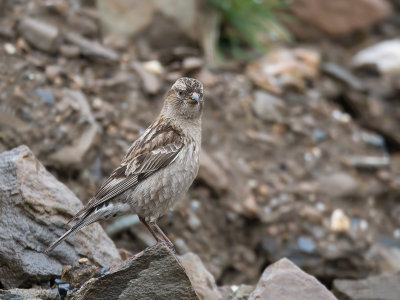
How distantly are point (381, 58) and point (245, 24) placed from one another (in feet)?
8.95

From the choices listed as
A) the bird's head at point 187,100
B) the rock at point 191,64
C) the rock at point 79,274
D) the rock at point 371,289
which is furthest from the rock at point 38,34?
the rock at point 371,289

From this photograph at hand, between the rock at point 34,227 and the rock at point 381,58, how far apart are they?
678 centimetres

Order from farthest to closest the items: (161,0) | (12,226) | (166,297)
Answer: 1. (161,0)
2. (12,226)
3. (166,297)

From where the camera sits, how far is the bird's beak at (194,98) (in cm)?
603

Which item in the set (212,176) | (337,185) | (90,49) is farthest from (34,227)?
(337,185)

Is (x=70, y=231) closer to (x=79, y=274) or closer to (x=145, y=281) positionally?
(x=79, y=274)

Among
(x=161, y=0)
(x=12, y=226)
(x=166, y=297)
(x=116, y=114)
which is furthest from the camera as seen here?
(x=161, y=0)

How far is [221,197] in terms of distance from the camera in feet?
26.4

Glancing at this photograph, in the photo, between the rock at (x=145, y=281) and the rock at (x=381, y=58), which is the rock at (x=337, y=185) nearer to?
the rock at (x=381, y=58)

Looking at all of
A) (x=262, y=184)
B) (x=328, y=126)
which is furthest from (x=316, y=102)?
(x=262, y=184)

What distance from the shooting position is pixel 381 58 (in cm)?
1127

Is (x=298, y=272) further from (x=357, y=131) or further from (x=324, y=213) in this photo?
(x=357, y=131)

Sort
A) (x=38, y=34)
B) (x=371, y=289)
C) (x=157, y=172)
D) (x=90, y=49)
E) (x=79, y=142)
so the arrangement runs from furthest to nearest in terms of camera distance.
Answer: (x=90, y=49) → (x=38, y=34) → (x=79, y=142) → (x=371, y=289) → (x=157, y=172)

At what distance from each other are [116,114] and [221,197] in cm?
160
